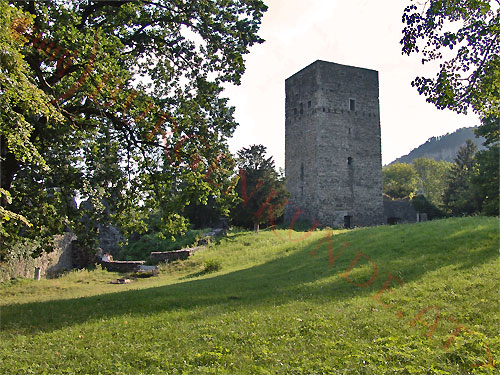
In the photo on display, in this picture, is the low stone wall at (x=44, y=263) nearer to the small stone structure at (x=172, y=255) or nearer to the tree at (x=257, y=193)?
the small stone structure at (x=172, y=255)

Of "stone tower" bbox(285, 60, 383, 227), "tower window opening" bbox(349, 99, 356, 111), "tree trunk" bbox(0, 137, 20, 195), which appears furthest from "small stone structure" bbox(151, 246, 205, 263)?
Result: "tower window opening" bbox(349, 99, 356, 111)

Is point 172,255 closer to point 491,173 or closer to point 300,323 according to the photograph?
point 300,323

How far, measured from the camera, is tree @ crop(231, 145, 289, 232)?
26578 millimetres

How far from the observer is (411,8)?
7336mm

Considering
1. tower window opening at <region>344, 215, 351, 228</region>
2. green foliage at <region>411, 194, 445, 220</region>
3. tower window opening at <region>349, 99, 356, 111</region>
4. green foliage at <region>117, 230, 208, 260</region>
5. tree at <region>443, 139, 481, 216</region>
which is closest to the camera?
green foliage at <region>117, 230, 208, 260</region>

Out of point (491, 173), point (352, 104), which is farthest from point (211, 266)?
point (352, 104)

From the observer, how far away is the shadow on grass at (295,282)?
852cm

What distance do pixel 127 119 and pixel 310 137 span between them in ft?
84.0

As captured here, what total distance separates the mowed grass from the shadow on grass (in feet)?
0.12

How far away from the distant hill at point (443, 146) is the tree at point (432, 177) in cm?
5662

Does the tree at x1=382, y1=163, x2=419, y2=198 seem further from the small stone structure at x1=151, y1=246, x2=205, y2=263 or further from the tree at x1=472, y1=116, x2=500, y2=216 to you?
the small stone structure at x1=151, y1=246, x2=205, y2=263

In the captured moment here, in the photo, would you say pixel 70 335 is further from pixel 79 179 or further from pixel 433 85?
pixel 433 85

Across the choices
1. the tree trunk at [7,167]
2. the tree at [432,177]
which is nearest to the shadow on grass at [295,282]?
the tree trunk at [7,167]

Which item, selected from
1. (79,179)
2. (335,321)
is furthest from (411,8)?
(79,179)
